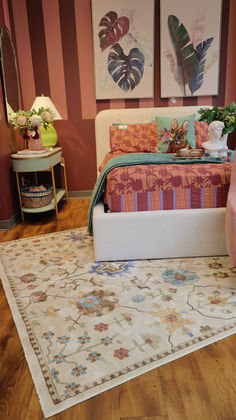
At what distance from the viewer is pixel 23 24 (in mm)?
3955

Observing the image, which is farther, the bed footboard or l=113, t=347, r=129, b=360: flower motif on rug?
the bed footboard

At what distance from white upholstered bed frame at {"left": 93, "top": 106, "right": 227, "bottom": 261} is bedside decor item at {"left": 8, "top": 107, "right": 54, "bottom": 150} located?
150 cm

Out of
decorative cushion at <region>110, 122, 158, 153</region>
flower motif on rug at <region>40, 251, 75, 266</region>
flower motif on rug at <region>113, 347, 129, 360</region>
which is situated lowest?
flower motif on rug at <region>40, 251, 75, 266</region>

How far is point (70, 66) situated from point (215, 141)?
2.27m

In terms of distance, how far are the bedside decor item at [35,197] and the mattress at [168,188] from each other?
4.31 ft

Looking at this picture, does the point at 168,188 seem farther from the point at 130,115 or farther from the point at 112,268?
the point at 130,115

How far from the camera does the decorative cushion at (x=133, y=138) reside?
150 inches

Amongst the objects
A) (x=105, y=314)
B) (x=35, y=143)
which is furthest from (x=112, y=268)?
(x=35, y=143)

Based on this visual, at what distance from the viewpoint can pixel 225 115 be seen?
291 centimetres

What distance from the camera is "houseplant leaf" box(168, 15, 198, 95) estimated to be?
13.1 feet

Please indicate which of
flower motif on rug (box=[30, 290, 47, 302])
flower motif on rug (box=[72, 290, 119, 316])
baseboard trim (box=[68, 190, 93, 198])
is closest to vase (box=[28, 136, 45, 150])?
baseboard trim (box=[68, 190, 93, 198])

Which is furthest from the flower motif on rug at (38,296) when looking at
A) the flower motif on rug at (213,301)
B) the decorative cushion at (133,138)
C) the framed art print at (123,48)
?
the framed art print at (123,48)

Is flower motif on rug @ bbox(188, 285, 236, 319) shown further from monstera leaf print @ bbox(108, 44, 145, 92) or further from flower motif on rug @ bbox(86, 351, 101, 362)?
monstera leaf print @ bbox(108, 44, 145, 92)

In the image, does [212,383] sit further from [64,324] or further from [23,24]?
[23,24]
